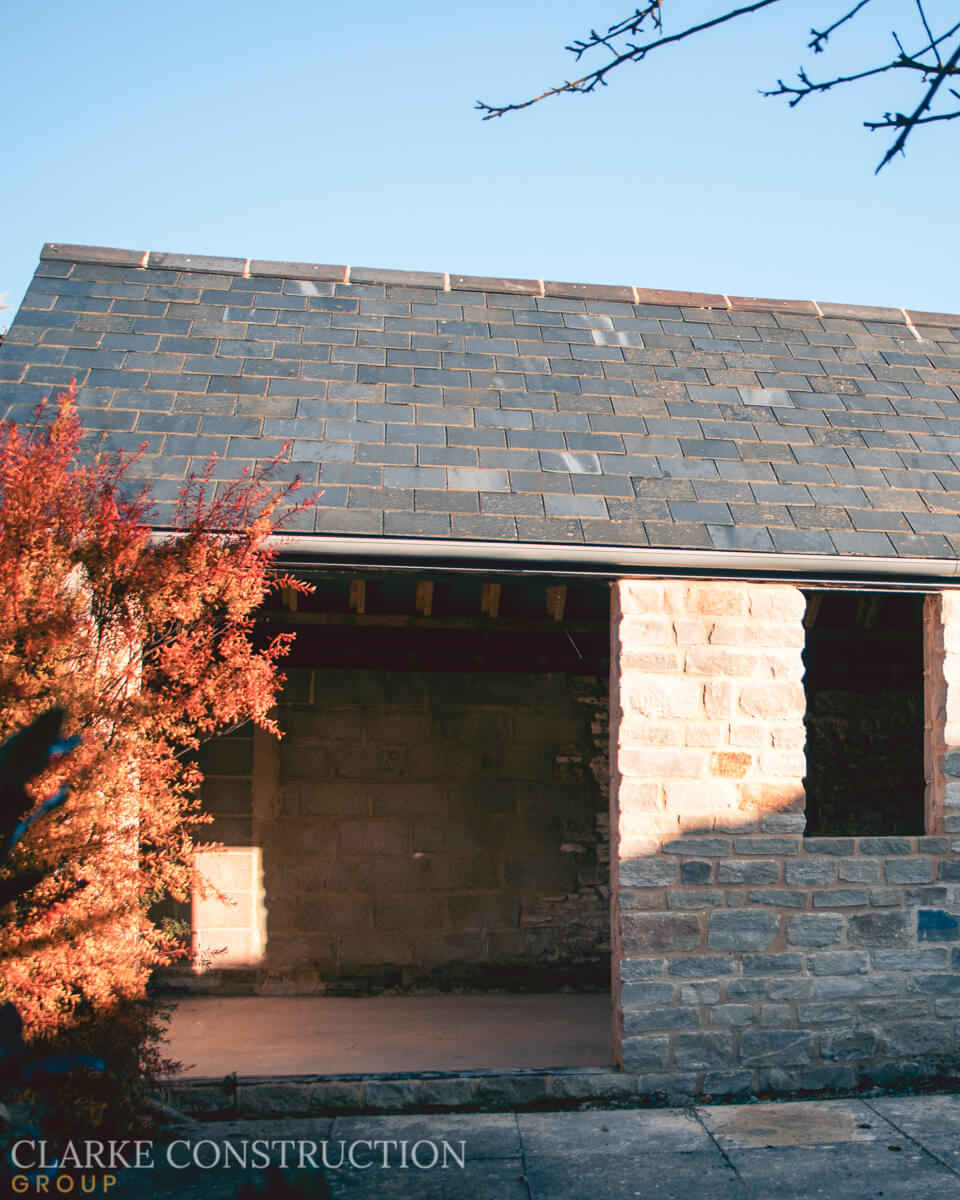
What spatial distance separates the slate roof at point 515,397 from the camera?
4766 millimetres

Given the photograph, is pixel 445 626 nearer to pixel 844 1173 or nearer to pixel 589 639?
pixel 589 639

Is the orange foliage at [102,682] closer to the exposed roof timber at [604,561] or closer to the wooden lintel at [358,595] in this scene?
the exposed roof timber at [604,561]

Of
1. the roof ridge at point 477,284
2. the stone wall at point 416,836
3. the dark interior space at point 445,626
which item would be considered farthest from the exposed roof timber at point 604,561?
the roof ridge at point 477,284

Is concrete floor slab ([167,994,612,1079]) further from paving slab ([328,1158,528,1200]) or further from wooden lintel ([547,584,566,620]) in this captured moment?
wooden lintel ([547,584,566,620])

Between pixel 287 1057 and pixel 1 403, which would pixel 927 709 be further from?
pixel 1 403

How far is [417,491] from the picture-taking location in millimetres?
4715

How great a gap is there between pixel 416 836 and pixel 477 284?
400 cm

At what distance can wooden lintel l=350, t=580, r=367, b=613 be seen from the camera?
18.1ft

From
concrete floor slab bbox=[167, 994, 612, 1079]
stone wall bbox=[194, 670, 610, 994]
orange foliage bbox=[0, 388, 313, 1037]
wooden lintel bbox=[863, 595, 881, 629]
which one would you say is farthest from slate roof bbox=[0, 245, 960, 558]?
concrete floor slab bbox=[167, 994, 612, 1079]

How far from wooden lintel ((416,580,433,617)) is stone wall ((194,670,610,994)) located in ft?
3.91

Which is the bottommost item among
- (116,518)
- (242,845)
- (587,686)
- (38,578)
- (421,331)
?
(242,845)

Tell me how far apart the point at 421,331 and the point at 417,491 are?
197cm

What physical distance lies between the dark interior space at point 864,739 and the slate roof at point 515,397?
198 cm

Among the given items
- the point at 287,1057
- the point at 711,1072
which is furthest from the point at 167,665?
the point at 711,1072
